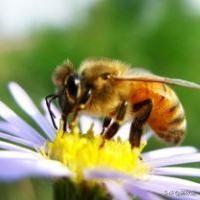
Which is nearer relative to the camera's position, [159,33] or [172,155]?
[172,155]

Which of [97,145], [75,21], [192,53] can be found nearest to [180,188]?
[97,145]

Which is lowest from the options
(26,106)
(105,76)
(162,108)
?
(162,108)

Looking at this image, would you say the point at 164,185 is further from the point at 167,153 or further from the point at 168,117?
the point at 167,153

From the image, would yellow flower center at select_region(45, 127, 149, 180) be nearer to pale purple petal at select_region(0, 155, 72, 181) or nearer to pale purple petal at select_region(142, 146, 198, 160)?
pale purple petal at select_region(142, 146, 198, 160)

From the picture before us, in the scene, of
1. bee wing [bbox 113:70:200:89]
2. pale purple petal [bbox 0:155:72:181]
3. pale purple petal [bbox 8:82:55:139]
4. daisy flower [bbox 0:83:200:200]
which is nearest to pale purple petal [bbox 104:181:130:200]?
daisy flower [bbox 0:83:200:200]

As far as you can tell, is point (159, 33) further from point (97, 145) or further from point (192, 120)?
point (97, 145)

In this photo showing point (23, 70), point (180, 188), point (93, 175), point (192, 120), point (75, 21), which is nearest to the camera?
point (93, 175)

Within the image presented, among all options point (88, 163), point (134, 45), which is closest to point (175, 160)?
point (88, 163)
